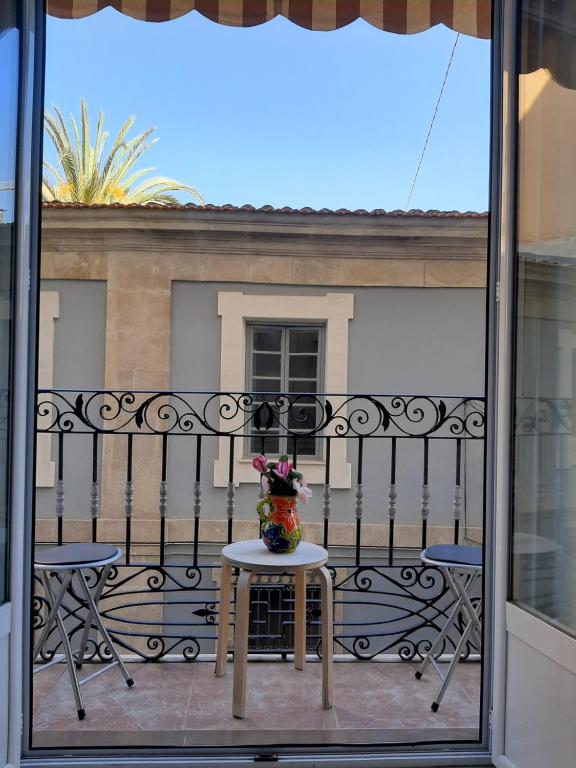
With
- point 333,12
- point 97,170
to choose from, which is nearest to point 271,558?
point 333,12

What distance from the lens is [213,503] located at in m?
7.21

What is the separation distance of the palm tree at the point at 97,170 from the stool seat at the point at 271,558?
9.96 meters

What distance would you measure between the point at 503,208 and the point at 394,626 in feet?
18.4

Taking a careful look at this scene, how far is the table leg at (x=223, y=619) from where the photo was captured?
2.92m

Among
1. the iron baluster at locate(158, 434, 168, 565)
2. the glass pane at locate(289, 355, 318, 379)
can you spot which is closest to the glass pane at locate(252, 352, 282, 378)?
the glass pane at locate(289, 355, 318, 379)

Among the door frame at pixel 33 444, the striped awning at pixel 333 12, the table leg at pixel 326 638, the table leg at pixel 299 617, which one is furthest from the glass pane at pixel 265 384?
the door frame at pixel 33 444

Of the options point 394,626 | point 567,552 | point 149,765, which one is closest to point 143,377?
point 394,626

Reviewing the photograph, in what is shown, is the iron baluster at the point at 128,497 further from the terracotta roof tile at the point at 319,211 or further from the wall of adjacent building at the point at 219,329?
the terracotta roof tile at the point at 319,211

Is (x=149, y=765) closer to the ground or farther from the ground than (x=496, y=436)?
closer to the ground

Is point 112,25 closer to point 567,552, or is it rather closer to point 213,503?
point 213,503

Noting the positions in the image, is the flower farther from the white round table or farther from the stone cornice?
the stone cornice

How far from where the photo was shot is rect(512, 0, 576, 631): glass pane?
1868 millimetres

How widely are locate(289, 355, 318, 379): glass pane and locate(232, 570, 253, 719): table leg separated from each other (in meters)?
4.82

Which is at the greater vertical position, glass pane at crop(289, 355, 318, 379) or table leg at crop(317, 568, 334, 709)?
glass pane at crop(289, 355, 318, 379)
